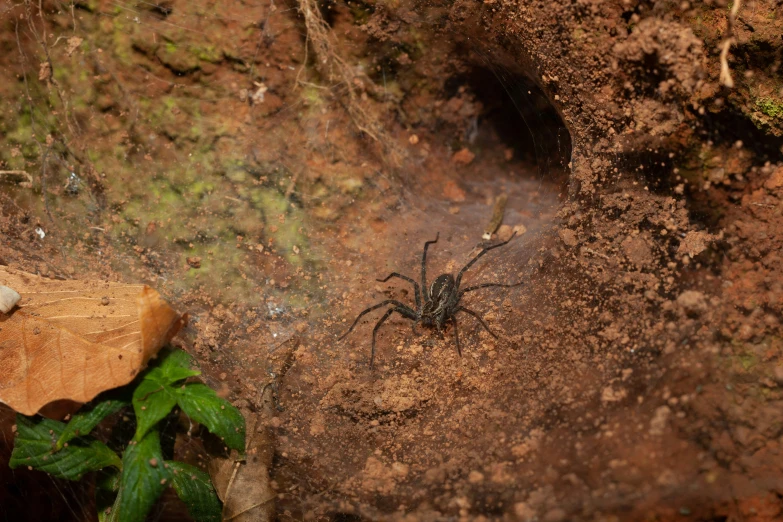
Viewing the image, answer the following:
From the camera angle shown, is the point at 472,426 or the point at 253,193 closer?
the point at 472,426

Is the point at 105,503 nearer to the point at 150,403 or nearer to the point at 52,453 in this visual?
the point at 52,453

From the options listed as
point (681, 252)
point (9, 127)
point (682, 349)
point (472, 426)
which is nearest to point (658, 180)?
point (681, 252)

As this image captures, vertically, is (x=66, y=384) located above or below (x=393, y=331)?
below

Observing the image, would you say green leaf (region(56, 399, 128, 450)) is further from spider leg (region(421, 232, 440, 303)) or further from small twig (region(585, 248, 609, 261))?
small twig (region(585, 248, 609, 261))

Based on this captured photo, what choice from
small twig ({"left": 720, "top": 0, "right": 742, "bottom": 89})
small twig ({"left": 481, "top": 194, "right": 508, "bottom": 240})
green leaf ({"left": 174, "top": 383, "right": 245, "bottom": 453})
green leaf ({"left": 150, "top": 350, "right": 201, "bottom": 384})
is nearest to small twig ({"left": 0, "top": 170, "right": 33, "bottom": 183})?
green leaf ({"left": 150, "top": 350, "right": 201, "bottom": 384})

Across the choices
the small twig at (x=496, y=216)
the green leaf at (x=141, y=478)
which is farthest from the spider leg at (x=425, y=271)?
the green leaf at (x=141, y=478)

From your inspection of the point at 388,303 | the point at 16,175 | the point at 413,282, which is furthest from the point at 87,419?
the point at 413,282

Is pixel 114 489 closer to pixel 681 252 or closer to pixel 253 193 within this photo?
pixel 253 193
